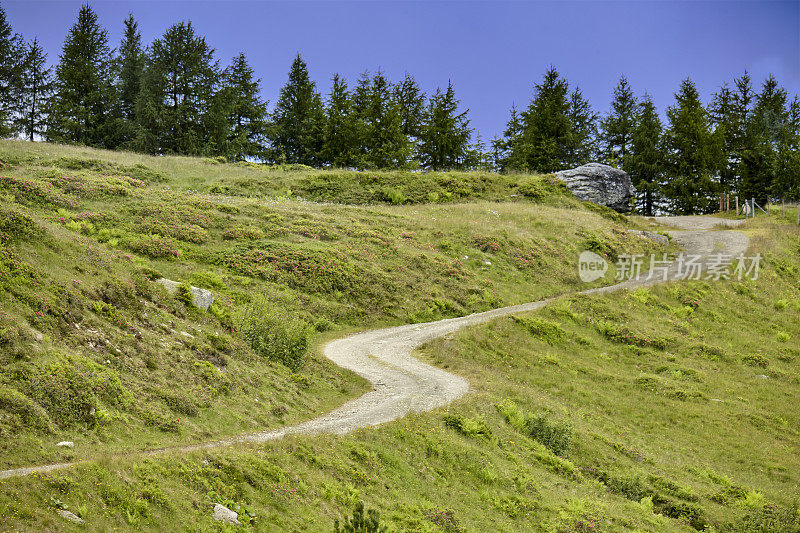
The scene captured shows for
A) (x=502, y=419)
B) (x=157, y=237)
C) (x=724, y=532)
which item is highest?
(x=157, y=237)

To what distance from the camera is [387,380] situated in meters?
19.3

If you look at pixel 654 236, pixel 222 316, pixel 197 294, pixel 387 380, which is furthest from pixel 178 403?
pixel 654 236

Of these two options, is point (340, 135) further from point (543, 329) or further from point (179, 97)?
point (543, 329)

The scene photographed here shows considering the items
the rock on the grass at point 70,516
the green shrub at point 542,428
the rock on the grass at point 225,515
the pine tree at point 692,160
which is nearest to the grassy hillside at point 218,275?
the rock on the grass at point 70,516

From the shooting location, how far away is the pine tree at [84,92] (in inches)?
2339

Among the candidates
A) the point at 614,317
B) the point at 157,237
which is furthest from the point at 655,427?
the point at 157,237

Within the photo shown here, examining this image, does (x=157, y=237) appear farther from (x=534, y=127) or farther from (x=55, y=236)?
(x=534, y=127)

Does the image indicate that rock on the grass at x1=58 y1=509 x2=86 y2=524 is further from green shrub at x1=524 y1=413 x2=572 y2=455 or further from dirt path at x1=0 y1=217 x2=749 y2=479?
green shrub at x1=524 y1=413 x2=572 y2=455

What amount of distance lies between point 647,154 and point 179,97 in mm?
60526

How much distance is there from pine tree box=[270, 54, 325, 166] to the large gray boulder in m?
32.0

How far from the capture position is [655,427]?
21516mm

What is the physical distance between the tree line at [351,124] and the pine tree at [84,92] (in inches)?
5.2

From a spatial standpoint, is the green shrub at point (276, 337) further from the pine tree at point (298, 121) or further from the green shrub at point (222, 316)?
the pine tree at point (298, 121)

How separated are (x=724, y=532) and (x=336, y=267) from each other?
21751 millimetres
